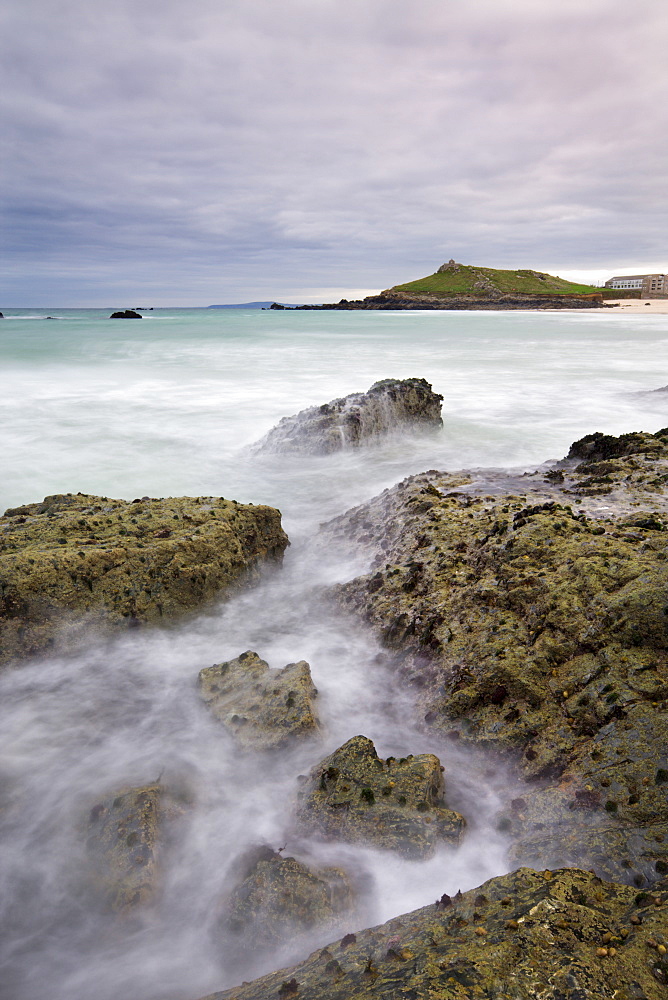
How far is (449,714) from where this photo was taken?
4.44m

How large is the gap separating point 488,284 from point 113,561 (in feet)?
536

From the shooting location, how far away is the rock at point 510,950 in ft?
6.68

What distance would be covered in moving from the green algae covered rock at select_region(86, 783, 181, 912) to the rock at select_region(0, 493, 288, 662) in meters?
2.35

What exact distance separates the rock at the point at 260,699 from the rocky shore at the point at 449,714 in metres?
0.02

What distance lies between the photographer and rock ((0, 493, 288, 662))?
18.5 ft

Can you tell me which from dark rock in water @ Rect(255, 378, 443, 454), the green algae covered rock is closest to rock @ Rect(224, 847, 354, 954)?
the green algae covered rock

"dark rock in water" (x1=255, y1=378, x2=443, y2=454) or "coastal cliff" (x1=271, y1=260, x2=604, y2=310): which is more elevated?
"coastal cliff" (x1=271, y1=260, x2=604, y2=310)

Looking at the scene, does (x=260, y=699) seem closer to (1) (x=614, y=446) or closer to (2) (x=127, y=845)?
(2) (x=127, y=845)

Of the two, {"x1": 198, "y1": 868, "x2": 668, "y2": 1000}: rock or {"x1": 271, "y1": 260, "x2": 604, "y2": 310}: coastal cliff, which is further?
{"x1": 271, "y1": 260, "x2": 604, "y2": 310}: coastal cliff

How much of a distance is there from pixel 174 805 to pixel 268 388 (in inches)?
796

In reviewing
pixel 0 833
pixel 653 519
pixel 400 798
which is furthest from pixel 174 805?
pixel 653 519

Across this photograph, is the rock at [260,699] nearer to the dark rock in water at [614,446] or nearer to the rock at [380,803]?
the rock at [380,803]

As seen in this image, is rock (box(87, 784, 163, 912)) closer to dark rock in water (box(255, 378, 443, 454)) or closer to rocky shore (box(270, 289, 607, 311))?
dark rock in water (box(255, 378, 443, 454))

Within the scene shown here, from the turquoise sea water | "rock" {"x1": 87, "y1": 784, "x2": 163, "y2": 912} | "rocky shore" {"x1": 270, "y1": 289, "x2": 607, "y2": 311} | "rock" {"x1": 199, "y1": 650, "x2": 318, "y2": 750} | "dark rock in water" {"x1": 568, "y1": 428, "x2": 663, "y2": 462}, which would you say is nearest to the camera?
"rock" {"x1": 87, "y1": 784, "x2": 163, "y2": 912}
